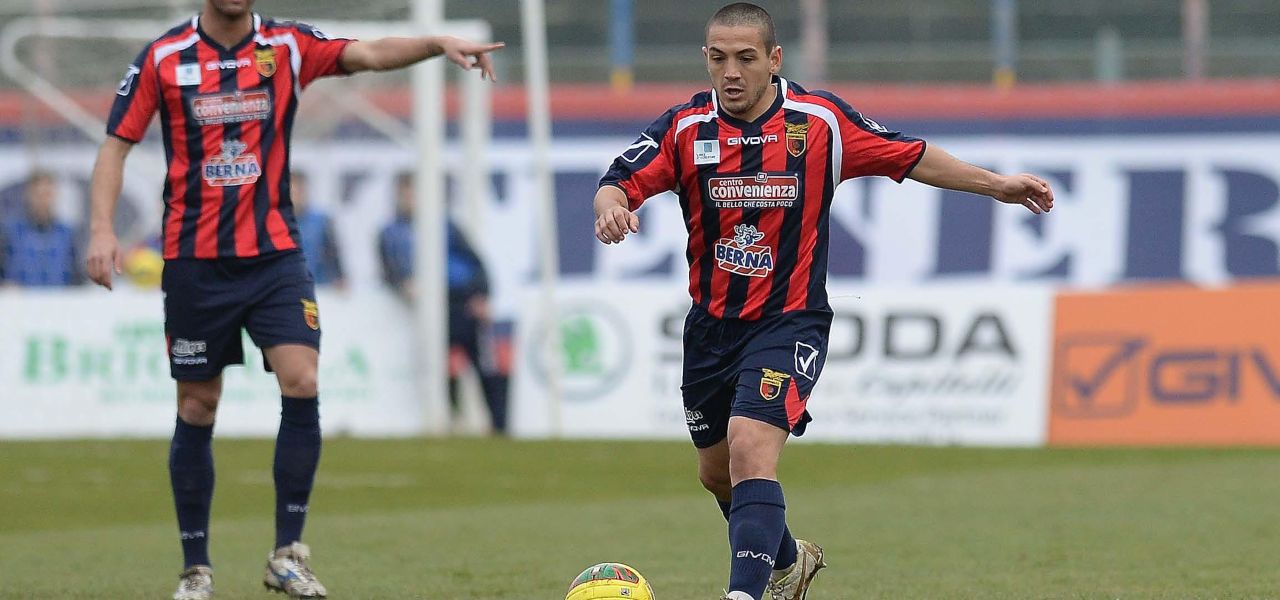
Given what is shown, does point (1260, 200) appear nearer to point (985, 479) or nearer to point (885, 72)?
point (885, 72)

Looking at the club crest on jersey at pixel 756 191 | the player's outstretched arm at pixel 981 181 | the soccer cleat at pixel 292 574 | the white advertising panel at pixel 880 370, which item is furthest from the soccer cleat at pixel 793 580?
the white advertising panel at pixel 880 370

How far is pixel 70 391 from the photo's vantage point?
1588 cm

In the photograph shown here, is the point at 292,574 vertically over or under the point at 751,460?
under

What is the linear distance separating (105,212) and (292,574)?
1459 millimetres

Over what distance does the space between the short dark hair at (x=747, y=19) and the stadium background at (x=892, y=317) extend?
106 centimetres

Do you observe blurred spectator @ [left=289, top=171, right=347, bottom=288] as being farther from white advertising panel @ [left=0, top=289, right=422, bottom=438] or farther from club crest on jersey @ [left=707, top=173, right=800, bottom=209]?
club crest on jersey @ [left=707, top=173, right=800, bottom=209]

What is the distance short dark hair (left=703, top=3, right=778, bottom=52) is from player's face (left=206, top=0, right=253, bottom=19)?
1883mm

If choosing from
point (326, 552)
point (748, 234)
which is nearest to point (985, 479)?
point (326, 552)

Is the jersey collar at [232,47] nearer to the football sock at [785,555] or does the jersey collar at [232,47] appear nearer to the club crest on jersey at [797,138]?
the club crest on jersey at [797,138]

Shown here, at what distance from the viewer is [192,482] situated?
6945 millimetres

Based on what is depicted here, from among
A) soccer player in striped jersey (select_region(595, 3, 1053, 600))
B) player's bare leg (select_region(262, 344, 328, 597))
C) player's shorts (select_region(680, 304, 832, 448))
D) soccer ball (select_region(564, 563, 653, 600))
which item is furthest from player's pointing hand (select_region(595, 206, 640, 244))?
player's bare leg (select_region(262, 344, 328, 597))

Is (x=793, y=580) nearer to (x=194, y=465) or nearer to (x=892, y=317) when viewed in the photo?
(x=194, y=465)

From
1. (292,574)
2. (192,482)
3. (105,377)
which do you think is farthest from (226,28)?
(105,377)

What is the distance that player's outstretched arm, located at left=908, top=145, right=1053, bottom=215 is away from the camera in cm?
598
